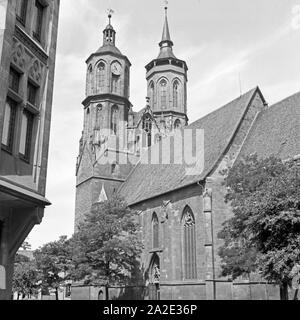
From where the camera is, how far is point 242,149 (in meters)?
28.9

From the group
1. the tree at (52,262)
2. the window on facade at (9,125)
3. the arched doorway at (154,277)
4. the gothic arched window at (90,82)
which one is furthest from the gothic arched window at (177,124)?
the window on facade at (9,125)

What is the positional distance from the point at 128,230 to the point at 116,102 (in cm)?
2639

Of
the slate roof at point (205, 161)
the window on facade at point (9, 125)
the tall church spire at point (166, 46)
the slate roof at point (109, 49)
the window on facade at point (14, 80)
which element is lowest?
the window on facade at point (9, 125)

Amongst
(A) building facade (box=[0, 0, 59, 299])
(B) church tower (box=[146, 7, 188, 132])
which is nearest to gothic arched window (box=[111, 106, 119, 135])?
(B) church tower (box=[146, 7, 188, 132])

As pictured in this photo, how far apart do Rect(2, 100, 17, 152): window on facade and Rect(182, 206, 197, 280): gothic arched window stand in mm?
20058

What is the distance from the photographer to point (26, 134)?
33.0 feet

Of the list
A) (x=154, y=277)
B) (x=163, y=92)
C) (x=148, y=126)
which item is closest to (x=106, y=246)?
(x=154, y=277)

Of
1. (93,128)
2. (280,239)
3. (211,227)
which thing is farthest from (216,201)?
(93,128)

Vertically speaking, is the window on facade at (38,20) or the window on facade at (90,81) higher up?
the window on facade at (90,81)

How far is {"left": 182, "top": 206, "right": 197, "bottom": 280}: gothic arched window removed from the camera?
27.6 m

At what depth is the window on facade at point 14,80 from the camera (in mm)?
9414

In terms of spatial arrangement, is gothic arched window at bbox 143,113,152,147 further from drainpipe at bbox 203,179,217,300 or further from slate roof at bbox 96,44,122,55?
drainpipe at bbox 203,179,217,300

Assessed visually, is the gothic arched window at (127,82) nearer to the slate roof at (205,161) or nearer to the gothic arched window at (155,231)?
the slate roof at (205,161)

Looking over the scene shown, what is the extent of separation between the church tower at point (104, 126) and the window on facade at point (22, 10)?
31.6 metres
